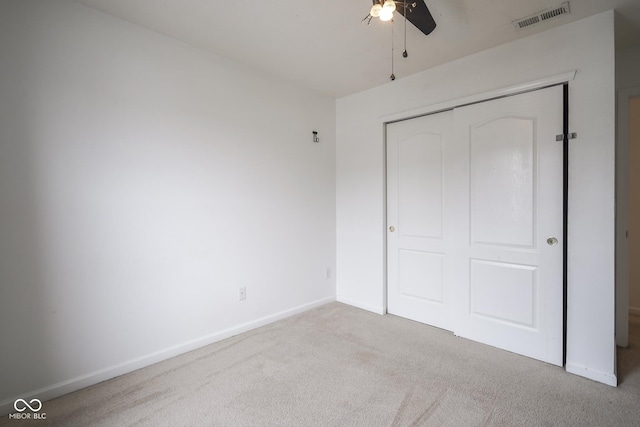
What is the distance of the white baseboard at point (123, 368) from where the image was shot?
1.81 metres

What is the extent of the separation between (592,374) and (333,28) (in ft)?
10.1

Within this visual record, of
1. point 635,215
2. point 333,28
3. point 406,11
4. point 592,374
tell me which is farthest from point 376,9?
point 635,215

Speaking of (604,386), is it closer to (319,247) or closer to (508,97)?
(508,97)

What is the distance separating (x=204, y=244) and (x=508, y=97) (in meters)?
2.84

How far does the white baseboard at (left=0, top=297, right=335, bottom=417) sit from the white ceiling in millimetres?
2488

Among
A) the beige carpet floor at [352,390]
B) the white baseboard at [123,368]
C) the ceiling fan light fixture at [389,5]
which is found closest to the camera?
the ceiling fan light fixture at [389,5]

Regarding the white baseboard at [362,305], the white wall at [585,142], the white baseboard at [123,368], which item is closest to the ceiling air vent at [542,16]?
the white wall at [585,142]

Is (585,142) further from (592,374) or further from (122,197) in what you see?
(122,197)

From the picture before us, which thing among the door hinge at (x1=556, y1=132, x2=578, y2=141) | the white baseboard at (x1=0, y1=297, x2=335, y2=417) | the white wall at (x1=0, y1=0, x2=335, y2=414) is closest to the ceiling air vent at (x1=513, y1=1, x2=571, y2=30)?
the door hinge at (x1=556, y1=132, x2=578, y2=141)

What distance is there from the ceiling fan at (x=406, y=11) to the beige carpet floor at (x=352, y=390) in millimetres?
2118

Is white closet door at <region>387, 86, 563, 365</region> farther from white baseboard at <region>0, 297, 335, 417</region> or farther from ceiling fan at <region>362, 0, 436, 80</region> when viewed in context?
white baseboard at <region>0, 297, 335, 417</region>

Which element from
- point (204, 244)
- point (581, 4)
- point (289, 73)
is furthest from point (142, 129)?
point (581, 4)

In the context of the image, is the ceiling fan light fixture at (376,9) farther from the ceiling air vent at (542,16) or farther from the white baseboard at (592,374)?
the white baseboard at (592,374)

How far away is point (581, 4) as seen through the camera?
6.33 feet
